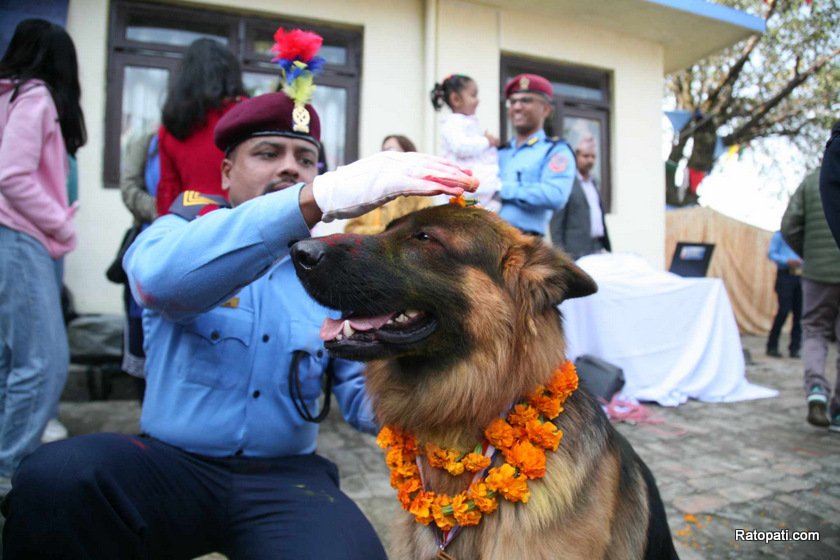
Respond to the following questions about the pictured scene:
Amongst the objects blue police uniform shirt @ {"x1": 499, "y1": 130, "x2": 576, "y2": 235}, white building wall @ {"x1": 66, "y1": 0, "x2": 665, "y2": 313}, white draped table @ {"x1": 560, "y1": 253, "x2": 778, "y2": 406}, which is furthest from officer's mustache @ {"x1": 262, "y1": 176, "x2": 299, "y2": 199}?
white building wall @ {"x1": 66, "y1": 0, "x2": 665, "y2": 313}

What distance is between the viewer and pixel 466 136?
4.98 meters

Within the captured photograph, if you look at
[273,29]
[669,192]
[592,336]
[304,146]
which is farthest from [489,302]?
[669,192]

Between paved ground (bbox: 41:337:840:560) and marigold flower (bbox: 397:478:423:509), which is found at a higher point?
marigold flower (bbox: 397:478:423:509)

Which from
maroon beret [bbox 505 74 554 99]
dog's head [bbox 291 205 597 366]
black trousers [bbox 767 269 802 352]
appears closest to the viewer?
dog's head [bbox 291 205 597 366]

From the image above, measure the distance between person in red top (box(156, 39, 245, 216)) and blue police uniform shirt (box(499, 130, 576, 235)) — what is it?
222 centimetres

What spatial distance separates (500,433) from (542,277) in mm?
515

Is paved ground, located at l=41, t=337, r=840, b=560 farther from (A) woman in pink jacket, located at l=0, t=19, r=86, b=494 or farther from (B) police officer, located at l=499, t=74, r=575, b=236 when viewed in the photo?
(B) police officer, located at l=499, t=74, r=575, b=236

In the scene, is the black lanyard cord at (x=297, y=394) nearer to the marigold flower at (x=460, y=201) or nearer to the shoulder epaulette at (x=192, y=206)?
the shoulder epaulette at (x=192, y=206)

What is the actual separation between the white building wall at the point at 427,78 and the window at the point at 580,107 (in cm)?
14

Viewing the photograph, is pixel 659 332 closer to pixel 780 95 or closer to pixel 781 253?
pixel 781 253

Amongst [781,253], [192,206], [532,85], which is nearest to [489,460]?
[192,206]

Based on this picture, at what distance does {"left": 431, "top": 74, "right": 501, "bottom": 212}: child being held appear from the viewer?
4812 millimetres

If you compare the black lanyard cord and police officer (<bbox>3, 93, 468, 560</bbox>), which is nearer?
police officer (<bbox>3, 93, 468, 560</bbox>)

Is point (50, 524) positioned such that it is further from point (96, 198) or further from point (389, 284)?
point (96, 198)
